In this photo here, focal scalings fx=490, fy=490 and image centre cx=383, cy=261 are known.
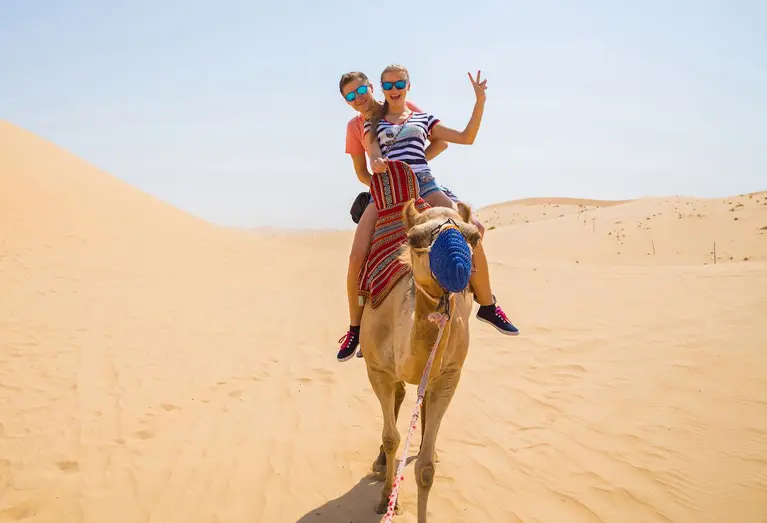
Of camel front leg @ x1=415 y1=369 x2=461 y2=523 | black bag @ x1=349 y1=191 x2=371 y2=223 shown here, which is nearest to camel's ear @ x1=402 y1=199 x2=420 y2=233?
camel front leg @ x1=415 y1=369 x2=461 y2=523

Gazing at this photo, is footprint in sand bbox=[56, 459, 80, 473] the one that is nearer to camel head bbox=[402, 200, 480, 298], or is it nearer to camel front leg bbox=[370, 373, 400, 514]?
camel front leg bbox=[370, 373, 400, 514]

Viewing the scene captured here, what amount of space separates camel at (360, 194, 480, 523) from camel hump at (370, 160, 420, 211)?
1.25 feet

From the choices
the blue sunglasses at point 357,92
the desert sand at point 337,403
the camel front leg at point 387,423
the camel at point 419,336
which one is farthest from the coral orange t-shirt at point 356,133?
the desert sand at point 337,403

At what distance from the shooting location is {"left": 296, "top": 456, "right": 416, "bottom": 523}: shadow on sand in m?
4.06

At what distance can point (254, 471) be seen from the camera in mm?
4730

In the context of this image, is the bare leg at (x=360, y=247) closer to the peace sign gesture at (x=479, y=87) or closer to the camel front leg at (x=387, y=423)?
the camel front leg at (x=387, y=423)

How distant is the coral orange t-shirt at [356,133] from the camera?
15.4 ft

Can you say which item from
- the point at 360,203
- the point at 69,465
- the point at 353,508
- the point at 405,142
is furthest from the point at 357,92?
the point at 69,465

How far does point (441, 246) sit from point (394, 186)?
5.18 ft

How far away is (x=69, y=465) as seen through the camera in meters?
4.84

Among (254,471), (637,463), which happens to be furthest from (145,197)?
(637,463)

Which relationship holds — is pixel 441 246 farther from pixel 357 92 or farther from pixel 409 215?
pixel 357 92

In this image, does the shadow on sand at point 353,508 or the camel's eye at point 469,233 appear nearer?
the camel's eye at point 469,233

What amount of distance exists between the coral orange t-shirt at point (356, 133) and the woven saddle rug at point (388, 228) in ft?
3.50
